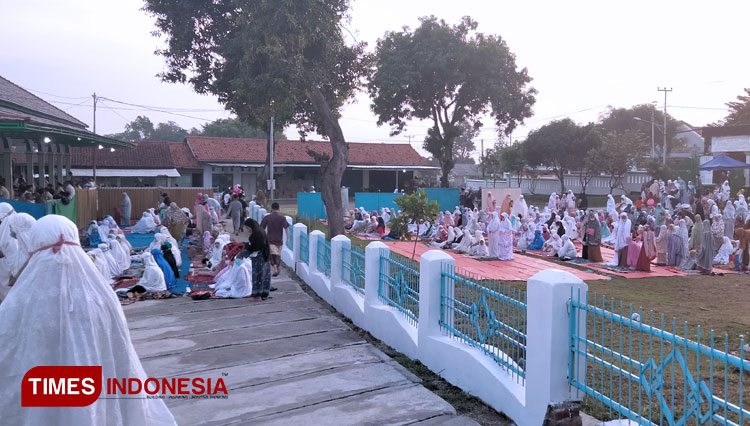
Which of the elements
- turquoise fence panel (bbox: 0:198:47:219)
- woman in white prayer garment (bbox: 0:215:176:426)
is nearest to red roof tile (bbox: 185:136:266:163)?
turquoise fence panel (bbox: 0:198:47:219)

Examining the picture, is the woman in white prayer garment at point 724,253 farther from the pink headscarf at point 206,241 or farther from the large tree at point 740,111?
the large tree at point 740,111

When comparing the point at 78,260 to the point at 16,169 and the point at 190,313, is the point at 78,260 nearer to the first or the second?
the point at 190,313

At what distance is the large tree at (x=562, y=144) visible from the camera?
36219 mm

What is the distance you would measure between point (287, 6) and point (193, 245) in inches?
283

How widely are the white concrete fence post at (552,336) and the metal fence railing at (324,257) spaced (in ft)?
20.0

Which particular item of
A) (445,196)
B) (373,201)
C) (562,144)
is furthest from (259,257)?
(562,144)

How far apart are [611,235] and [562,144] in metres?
19.0

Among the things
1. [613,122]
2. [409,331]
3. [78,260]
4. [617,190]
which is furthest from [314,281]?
[613,122]

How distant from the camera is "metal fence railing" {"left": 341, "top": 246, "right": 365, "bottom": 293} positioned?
848 cm

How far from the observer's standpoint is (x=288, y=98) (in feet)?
44.9

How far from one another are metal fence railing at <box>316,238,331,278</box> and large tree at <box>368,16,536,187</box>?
19.3 meters

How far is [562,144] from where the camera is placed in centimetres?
3641

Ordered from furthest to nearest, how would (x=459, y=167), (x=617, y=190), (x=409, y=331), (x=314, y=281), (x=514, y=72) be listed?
(x=459, y=167) < (x=617, y=190) < (x=514, y=72) < (x=314, y=281) < (x=409, y=331)

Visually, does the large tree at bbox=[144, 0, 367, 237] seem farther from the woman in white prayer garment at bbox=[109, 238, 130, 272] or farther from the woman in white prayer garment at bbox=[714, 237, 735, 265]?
the woman in white prayer garment at bbox=[714, 237, 735, 265]
